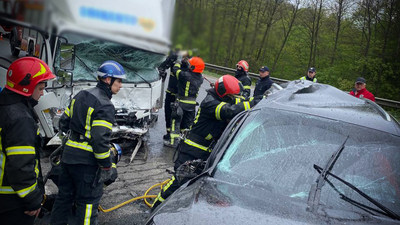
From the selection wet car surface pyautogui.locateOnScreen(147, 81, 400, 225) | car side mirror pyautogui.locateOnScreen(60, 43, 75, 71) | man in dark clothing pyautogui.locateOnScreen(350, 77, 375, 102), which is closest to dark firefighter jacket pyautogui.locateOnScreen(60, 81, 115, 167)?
wet car surface pyautogui.locateOnScreen(147, 81, 400, 225)

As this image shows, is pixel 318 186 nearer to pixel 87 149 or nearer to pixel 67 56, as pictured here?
pixel 87 149

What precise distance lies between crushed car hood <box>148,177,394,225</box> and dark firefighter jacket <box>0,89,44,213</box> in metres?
1.07

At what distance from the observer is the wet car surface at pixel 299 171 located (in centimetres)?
225

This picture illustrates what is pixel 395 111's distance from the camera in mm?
12086

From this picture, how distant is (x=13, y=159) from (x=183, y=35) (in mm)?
2176

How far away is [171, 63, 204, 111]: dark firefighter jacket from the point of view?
6496 millimetres

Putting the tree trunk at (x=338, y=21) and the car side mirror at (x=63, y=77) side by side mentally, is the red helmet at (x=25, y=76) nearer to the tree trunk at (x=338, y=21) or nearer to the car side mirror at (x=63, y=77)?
the car side mirror at (x=63, y=77)

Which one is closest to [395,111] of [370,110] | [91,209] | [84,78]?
[370,110]

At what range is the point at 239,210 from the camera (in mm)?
2209

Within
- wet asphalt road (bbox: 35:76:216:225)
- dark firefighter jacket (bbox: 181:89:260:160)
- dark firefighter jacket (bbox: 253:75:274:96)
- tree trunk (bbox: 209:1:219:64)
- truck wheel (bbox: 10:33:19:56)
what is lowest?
wet asphalt road (bbox: 35:76:216:225)

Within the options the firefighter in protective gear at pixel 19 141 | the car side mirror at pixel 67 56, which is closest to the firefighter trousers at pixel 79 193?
the firefighter in protective gear at pixel 19 141

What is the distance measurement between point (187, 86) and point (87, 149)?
3485 mm

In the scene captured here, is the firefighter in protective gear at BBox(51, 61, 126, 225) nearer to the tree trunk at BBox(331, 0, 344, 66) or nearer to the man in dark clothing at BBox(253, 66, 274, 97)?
the man in dark clothing at BBox(253, 66, 274, 97)

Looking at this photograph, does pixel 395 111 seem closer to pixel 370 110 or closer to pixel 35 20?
pixel 370 110
